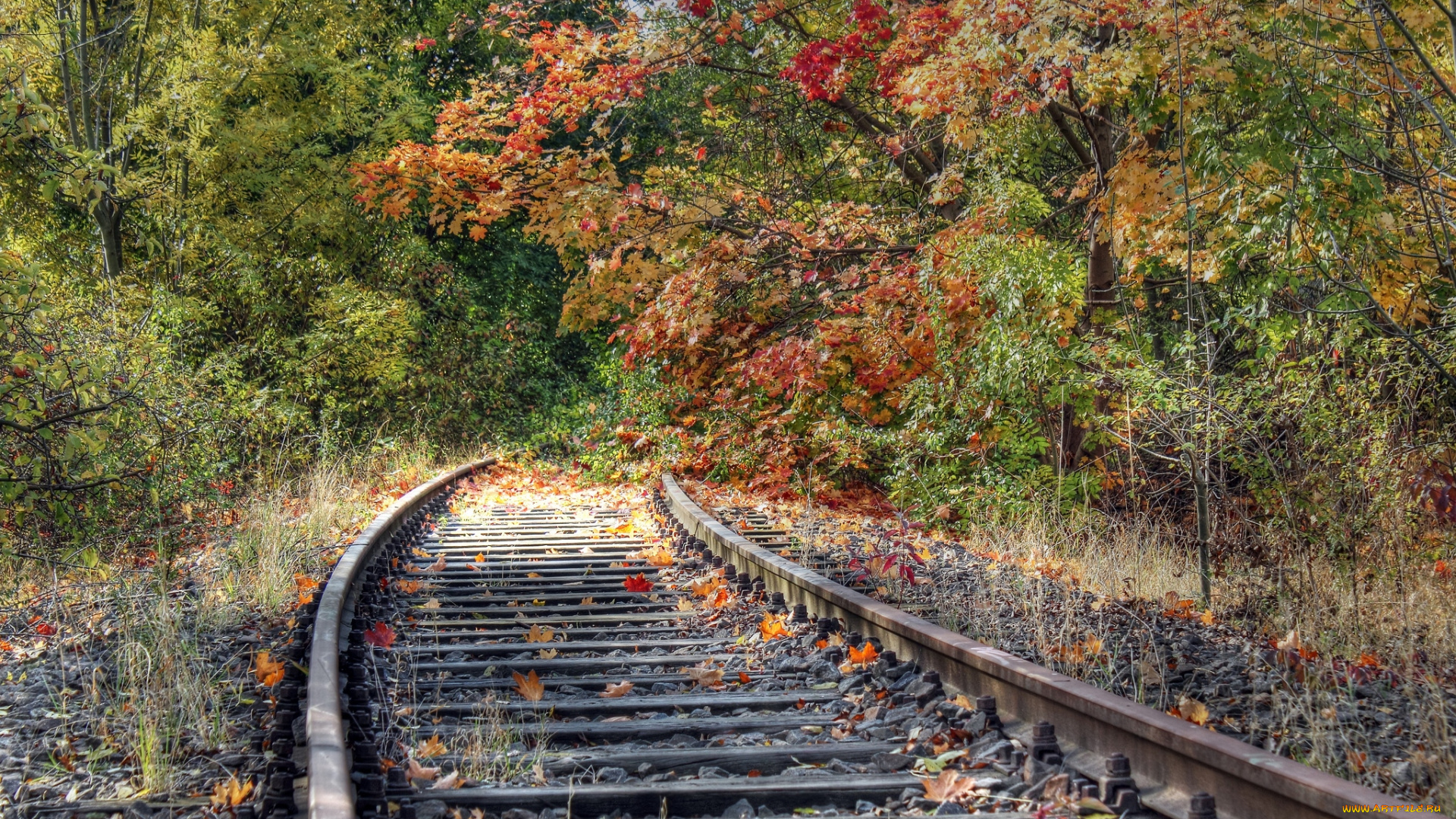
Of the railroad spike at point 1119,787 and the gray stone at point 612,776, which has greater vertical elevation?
the railroad spike at point 1119,787

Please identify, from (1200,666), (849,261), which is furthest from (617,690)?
(849,261)

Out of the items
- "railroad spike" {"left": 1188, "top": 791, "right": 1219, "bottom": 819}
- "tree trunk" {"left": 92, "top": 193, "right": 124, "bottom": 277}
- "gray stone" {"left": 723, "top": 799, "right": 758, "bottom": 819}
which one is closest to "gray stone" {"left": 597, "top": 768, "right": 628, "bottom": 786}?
"gray stone" {"left": 723, "top": 799, "right": 758, "bottom": 819}

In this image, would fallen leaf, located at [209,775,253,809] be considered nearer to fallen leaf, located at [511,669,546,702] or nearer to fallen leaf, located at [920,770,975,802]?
fallen leaf, located at [511,669,546,702]

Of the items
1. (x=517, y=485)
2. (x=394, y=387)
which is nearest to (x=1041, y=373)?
(x=517, y=485)

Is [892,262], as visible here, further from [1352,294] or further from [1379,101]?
[1352,294]

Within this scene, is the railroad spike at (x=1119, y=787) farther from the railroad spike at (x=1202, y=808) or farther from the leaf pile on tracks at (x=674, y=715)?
the railroad spike at (x=1202, y=808)

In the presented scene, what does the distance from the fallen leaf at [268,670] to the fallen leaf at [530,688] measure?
90cm

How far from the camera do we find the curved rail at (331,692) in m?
2.64

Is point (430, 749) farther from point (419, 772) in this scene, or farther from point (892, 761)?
point (892, 761)

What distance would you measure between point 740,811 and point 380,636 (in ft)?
8.39

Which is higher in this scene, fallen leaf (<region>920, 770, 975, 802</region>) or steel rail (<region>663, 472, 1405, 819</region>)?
steel rail (<region>663, 472, 1405, 819</region>)

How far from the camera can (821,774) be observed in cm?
339

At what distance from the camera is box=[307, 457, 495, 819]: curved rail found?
264 centimetres

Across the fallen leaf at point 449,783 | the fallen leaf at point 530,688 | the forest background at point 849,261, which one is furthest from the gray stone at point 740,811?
the forest background at point 849,261
